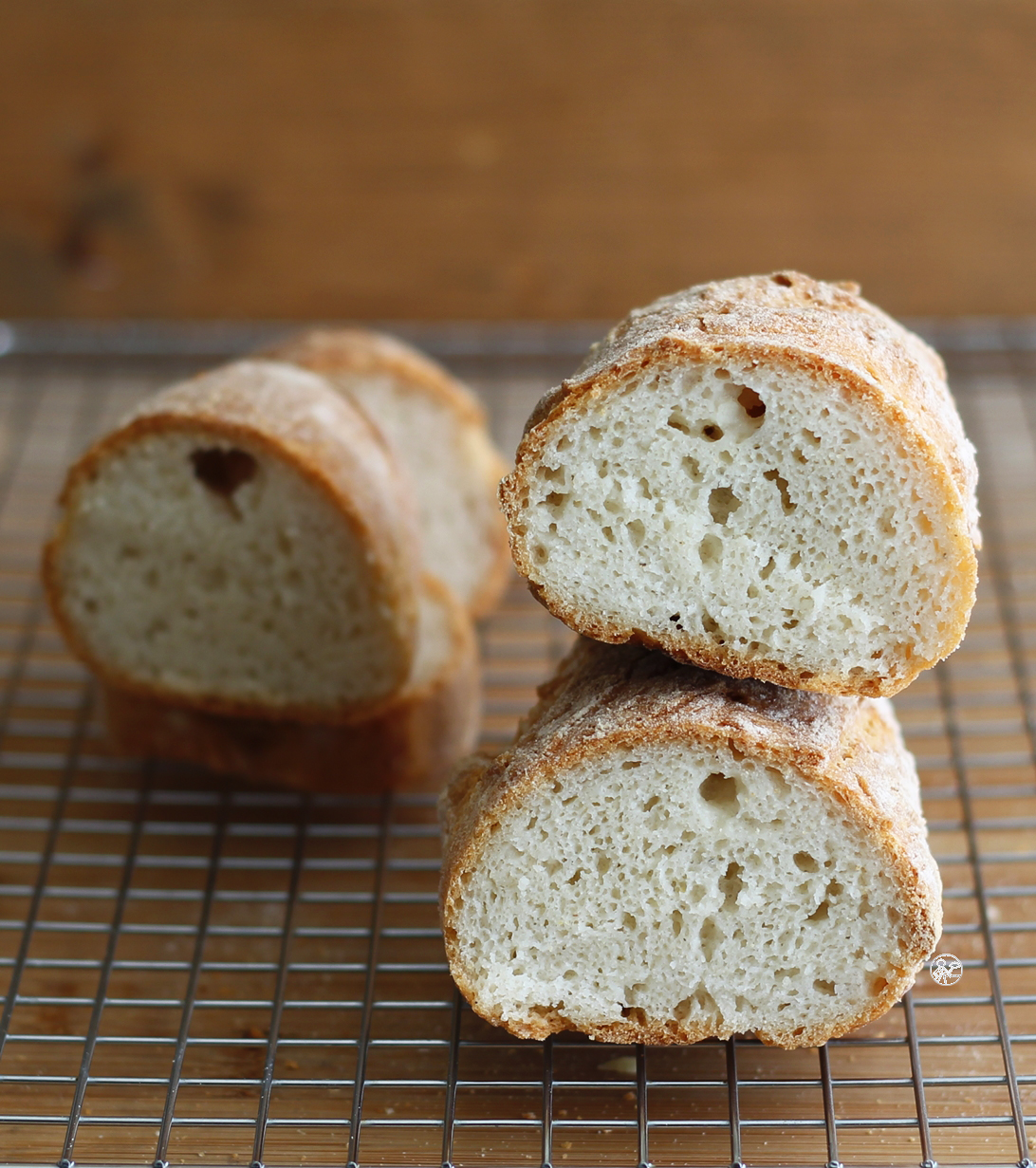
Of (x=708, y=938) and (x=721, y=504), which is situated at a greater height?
(x=721, y=504)

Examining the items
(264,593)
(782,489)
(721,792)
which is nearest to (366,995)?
(721,792)

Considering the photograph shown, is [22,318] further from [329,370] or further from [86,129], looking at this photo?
[329,370]

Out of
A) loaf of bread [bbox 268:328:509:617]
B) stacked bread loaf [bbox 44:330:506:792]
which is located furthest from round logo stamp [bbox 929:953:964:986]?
loaf of bread [bbox 268:328:509:617]

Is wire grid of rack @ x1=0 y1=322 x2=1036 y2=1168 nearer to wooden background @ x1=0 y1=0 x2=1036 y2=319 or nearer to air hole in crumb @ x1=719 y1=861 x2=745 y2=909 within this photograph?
air hole in crumb @ x1=719 y1=861 x2=745 y2=909

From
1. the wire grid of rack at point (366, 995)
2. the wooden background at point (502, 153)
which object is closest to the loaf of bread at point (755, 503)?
the wire grid of rack at point (366, 995)

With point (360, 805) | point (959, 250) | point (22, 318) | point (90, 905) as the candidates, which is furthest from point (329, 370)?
point (959, 250)

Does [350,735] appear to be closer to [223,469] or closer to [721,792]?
[223,469]

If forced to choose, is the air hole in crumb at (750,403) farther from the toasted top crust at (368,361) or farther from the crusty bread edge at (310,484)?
the toasted top crust at (368,361)
